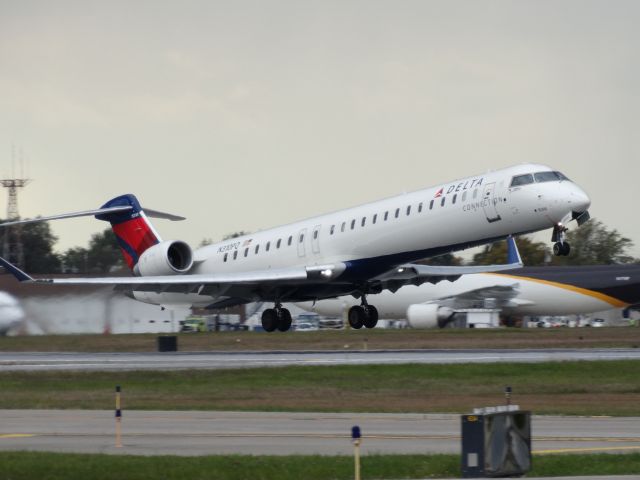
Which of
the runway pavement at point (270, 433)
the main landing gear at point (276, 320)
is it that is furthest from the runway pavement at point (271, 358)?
the runway pavement at point (270, 433)

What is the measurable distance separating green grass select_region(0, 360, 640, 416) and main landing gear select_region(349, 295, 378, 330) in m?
2.79

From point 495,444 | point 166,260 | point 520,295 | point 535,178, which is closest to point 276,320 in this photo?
point 166,260

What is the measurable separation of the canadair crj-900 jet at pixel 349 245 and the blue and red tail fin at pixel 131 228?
39 mm

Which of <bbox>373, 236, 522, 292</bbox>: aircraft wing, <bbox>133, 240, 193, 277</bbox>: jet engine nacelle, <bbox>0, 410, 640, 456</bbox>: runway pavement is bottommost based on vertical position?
<bbox>0, 410, 640, 456</bbox>: runway pavement

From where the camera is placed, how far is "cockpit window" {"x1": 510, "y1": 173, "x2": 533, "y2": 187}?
3147 cm

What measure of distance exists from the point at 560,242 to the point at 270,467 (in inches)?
611

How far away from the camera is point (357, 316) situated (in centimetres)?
3866

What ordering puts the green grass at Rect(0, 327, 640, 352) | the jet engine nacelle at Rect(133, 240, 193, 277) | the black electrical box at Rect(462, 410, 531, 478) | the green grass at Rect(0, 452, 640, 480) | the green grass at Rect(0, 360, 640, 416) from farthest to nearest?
the green grass at Rect(0, 327, 640, 352) → the jet engine nacelle at Rect(133, 240, 193, 277) → the green grass at Rect(0, 360, 640, 416) → the green grass at Rect(0, 452, 640, 480) → the black electrical box at Rect(462, 410, 531, 478)

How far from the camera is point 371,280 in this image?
37.3 metres

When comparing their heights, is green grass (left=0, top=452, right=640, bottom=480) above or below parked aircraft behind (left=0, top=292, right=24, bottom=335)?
below

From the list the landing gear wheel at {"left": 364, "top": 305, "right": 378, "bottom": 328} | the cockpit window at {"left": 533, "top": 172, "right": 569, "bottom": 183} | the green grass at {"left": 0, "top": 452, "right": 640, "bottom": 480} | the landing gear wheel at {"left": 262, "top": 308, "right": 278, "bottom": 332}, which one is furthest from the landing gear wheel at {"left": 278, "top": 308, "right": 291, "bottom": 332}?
the green grass at {"left": 0, "top": 452, "right": 640, "bottom": 480}

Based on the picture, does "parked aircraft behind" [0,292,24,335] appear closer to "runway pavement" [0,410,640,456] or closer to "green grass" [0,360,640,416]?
"green grass" [0,360,640,416]

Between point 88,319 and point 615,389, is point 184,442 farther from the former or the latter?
point 88,319

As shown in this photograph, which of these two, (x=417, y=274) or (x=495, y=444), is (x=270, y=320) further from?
(x=495, y=444)
